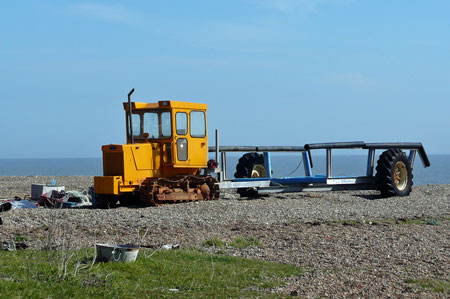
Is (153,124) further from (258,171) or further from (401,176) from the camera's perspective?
(401,176)

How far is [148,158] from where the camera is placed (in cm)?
1862

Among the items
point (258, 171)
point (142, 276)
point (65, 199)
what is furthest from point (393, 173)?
point (142, 276)

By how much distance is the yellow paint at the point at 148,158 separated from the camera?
18.1 metres

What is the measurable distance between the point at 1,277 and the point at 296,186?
14962mm

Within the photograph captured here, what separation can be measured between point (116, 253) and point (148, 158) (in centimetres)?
965

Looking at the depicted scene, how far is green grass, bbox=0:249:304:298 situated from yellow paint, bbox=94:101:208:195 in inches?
308

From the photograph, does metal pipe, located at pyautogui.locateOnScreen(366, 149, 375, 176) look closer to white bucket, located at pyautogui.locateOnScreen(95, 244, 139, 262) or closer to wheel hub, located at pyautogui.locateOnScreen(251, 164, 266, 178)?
wheel hub, located at pyautogui.locateOnScreen(251, 164, 266, 178)

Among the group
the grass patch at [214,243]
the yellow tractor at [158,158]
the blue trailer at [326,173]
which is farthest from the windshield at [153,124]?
the grass patch at [214,243]

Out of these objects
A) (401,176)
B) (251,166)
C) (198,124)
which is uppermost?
(198,124)

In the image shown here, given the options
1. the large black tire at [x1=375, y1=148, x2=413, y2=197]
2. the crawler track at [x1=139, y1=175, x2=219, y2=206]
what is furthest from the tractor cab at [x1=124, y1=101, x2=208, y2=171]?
the large black tire at [x1=375, y1=148, x2=413, y2=197]

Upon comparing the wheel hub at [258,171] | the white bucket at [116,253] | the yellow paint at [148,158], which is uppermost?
the yellow paint at [148,158]

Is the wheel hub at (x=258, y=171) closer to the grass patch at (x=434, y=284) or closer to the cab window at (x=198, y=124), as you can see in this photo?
the cab window at (x=198, y=124)

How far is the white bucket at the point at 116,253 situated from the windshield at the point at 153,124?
32.3ft

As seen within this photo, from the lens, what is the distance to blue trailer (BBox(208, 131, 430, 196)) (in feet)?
70.5
